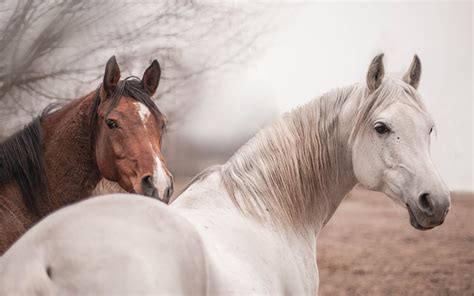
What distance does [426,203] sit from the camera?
3078 mm

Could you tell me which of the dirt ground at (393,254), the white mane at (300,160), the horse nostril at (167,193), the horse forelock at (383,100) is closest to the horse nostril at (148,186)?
the horse nostril at (167,193)

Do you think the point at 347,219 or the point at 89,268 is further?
the point at 347,219

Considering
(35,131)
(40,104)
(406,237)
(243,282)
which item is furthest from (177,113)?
(406,237)

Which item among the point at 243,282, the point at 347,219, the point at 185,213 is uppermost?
the point at 185,213

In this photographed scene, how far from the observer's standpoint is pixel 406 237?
11.4m

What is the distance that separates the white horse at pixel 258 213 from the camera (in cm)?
208

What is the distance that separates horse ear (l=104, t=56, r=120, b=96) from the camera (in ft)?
13.1

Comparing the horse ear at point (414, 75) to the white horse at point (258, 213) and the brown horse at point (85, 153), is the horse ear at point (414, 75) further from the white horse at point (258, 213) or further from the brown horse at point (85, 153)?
the brown horse at point (85, 153)

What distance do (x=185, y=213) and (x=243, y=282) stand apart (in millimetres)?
Answer: 391

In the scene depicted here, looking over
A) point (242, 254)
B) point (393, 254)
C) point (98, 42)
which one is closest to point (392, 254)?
point (393, 254)

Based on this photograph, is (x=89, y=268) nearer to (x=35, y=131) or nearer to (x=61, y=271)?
(x=61, y=271)

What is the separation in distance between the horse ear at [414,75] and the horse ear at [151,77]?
162 cm

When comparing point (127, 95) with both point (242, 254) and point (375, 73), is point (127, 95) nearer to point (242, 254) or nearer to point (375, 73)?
point (375, 73)

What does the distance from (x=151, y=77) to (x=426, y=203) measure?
203 centimetres
